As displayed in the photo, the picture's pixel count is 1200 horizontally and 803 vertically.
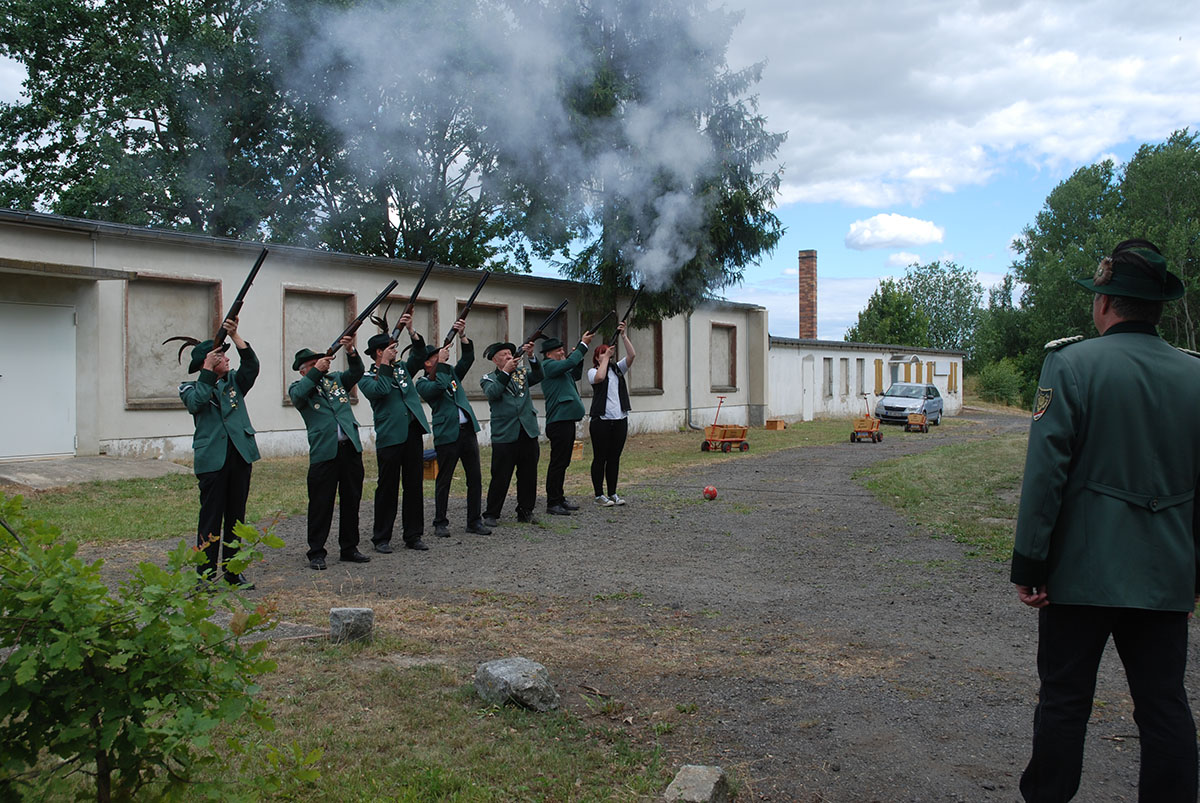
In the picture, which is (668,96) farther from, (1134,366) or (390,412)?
(1134,366)

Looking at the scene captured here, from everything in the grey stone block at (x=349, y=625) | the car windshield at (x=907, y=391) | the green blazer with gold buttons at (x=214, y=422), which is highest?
the car windshield at (x=907, y=391)

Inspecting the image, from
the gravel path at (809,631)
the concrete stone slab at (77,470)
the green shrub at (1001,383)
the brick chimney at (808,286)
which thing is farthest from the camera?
the green shrub at (1001,383)

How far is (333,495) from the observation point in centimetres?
738

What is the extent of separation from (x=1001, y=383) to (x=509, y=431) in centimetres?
4501

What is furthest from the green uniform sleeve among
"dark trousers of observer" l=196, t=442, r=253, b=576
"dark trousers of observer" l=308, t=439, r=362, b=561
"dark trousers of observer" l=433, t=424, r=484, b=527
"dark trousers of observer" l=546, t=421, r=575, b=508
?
"dark trousers of observer" l=546, t=421, r=575, b=508

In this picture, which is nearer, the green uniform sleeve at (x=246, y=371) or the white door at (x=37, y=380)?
the green uniform sleeve at (x=246, y=371)

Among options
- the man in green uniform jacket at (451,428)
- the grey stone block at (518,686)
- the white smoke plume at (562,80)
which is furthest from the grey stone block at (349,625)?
the white smoke plume at (562,80)

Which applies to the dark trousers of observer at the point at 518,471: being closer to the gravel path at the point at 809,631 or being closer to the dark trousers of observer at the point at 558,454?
the gravel path at the point at 809,631

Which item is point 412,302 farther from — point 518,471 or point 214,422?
point 214,422

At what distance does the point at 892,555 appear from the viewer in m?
7.79

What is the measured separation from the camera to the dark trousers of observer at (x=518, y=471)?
9.49 meters

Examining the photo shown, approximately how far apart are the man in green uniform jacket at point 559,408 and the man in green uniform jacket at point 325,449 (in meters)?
2.90

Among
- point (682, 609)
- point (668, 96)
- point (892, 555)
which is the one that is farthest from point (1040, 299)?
point (682, 609)

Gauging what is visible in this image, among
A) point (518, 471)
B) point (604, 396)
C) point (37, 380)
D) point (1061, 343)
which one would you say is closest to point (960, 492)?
point (604, 396)
